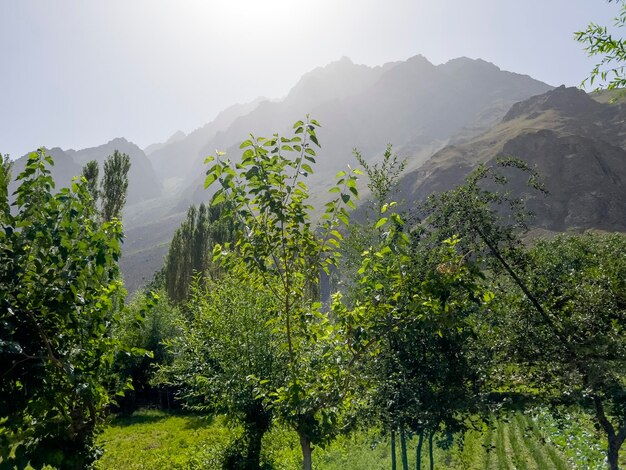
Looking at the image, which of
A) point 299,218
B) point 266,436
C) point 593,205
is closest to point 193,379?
point 266,436

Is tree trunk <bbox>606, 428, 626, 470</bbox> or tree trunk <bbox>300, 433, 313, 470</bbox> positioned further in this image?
tree trunk <bbox>606, 428, 626, 470</bbox>

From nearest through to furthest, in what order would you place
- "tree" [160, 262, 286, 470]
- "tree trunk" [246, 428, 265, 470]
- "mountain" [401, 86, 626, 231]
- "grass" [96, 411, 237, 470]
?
"tree" [160, 262, 286, 470]
"tree trunk" [246, 428, 265, 470]
"grass" [96, 411, 237, 470]
"mountain" [401, 86, 626, 231]

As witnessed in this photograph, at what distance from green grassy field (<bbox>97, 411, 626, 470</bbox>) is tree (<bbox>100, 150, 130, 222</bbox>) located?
1868 centimetres

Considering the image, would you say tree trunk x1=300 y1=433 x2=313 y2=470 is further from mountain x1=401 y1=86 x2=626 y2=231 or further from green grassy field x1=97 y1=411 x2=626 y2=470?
mountain x1=401 y1=86 x2=626 y2=231

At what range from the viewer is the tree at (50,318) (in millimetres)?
3852

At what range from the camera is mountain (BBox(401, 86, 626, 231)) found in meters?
127

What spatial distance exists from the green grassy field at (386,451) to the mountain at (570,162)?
94783 mm

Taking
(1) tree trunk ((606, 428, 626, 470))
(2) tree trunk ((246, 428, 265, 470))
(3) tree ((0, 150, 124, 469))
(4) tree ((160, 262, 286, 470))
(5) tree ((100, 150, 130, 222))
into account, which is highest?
(5) tree ((100, 150, 130, 222))

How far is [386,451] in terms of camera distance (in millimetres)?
19188

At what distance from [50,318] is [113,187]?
3363 cm

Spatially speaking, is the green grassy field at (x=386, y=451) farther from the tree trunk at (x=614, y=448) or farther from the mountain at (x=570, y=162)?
the mountain at (x=570, y=162)

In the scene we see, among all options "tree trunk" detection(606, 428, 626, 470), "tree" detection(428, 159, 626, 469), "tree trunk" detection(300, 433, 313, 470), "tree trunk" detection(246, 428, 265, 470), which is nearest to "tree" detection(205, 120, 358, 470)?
"tree trunk" detection(300, 433, 313, 470)

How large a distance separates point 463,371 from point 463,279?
5.20 metres

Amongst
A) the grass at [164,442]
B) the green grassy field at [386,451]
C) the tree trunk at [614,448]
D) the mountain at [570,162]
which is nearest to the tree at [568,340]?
the tree trunk at [614,448]
